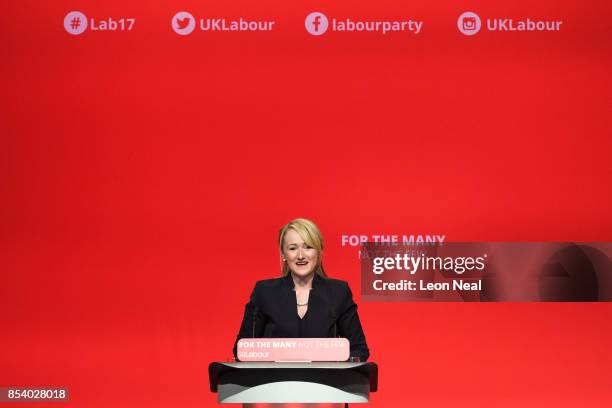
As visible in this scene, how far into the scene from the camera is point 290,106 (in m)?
4.91

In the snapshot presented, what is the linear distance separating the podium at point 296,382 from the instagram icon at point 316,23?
2672mm

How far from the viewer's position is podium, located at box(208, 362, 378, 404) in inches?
103

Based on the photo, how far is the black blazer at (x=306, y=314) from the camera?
333 cm

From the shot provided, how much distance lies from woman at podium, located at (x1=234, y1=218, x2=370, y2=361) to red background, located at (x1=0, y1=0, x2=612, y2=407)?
4.74ft

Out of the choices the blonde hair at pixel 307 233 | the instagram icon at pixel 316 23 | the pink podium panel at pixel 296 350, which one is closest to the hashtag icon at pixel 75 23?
the instagram icon at pixel 316 23

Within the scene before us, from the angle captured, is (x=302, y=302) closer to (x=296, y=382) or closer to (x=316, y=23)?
(x=296, y=382)

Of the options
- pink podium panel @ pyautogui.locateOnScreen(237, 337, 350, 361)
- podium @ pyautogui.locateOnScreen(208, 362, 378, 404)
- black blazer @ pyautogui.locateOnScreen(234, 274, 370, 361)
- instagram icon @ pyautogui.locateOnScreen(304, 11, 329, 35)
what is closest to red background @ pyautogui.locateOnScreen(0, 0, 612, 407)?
instagram icon @ pyautogui.locateOnScreen(304, 11, 329, 35)

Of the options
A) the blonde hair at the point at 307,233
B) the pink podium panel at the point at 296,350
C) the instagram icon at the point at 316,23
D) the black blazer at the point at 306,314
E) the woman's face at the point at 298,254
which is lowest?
the pink podium panel at the point at 296,350

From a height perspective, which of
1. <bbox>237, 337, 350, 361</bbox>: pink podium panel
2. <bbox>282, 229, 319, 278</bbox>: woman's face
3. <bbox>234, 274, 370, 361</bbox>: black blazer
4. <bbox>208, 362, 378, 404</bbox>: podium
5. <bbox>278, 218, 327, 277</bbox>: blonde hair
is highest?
<bbox>278, 218, 327, 277</bbox>: blonde hair

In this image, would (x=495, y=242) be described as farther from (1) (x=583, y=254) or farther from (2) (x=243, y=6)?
(2) (x=243, y=6)

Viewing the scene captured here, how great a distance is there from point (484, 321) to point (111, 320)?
2139mm

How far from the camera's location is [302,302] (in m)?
3.39

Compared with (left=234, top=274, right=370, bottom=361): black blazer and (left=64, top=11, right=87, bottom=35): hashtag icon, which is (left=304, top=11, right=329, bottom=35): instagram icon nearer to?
(left=64, top=11, right=87, bottom=35): hashtag icon

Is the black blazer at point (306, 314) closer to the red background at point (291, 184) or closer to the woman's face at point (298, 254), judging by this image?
the woman's face at point (298, 254)
